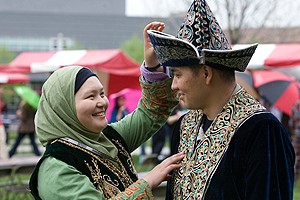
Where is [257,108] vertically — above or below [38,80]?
above

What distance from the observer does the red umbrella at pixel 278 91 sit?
8.04 metres

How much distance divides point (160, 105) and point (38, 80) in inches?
1575

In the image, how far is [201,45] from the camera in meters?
2.16

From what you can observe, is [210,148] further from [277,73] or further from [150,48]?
[277,73]

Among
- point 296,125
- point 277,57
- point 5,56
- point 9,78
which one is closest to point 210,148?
point 277,57

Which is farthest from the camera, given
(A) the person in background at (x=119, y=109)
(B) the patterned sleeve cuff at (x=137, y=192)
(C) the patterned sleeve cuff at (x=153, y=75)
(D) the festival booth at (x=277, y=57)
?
(A) the person in background at (x=119, y=109)

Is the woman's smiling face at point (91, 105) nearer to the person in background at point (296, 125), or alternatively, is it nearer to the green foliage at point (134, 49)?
the person in background at point (296, 125)

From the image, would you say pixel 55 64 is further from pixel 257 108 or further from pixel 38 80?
pixel 38 80

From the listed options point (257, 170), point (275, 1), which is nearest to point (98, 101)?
point (257, 170)

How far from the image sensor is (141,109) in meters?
2.84

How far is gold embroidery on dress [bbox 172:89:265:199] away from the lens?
2.16 metres

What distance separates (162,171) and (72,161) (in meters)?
0.36

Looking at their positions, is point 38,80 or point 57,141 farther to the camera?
point 38,80

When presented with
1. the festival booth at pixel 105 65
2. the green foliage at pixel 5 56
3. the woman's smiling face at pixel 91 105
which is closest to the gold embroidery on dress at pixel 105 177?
the woman's smiling face at pixel 91 105
